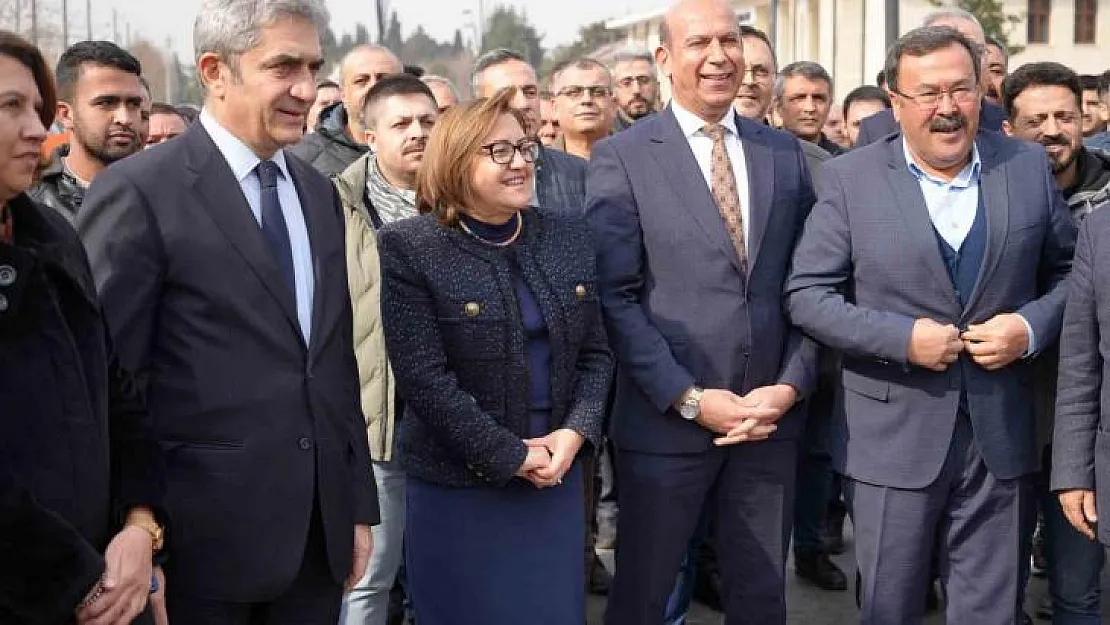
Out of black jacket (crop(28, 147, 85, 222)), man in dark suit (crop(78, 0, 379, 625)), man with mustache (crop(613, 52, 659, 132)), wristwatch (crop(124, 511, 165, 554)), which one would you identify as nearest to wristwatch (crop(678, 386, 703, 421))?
man in dark suit (crop(78, 0, 379, 625))

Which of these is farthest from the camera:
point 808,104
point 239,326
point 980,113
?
point 808,104

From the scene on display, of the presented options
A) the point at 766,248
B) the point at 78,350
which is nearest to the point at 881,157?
the point at 766,248

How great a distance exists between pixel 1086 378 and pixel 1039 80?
1516 millimetres

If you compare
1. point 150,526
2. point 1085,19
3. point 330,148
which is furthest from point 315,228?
point 1085,19

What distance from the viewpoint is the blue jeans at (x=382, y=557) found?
449 centimetres

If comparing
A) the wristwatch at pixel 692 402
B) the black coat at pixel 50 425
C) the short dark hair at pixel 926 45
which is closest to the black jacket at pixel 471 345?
the wristwatch at pixel 692 402

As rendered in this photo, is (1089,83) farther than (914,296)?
Yes

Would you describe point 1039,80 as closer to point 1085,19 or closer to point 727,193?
point 727,193

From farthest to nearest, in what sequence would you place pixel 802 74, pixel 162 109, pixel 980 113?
pixel 802 74 < pixel 162 109 < pixel 980 113

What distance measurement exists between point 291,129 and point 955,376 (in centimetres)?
225

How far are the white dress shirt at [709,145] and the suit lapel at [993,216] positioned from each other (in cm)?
77

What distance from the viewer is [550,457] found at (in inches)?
147

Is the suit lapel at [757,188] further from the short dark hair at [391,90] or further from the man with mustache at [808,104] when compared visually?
the man with mustache at [808,104]

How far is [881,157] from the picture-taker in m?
4.20
